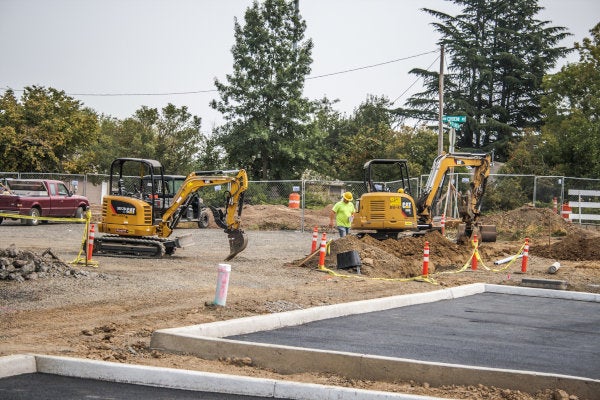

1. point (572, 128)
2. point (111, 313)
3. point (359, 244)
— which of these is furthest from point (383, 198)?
point (572, 128)

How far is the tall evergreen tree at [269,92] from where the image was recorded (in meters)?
51.7

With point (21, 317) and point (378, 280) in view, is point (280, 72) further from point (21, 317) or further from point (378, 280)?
point (21, 317)

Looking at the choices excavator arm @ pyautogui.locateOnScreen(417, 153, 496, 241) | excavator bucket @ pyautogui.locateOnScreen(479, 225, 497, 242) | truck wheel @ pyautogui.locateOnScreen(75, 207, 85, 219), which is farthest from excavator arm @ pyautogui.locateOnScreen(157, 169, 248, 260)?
truck wheel @ pyautogui.locateOnScreen(75, 207, 85, 219)

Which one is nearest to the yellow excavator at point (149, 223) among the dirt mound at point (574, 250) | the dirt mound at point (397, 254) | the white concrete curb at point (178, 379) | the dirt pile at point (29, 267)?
the dirt mound at point (397, 254)

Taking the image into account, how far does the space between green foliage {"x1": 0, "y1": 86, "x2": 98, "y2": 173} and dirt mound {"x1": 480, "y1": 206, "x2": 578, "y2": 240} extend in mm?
27800

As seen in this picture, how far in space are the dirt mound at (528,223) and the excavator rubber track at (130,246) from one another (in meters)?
17.0

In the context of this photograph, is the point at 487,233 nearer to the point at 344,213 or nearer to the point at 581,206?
the point at 344,213

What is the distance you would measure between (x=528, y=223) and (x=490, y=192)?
21.2 feet

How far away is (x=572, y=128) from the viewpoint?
4662 cm

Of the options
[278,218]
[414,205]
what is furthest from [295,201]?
[414,205]

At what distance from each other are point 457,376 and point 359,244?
12953 mm

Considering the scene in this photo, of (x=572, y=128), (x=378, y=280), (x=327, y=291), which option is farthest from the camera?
(x=572, y=128)

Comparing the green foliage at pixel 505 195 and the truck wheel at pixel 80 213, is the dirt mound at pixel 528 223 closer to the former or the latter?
the green foliage at pixel 505 195

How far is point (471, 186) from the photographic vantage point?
27.2 m
